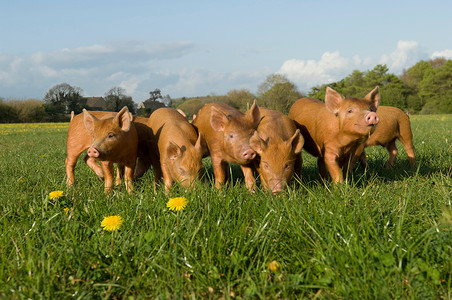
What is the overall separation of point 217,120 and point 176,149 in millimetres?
630

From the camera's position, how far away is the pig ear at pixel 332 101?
4887 millimetres

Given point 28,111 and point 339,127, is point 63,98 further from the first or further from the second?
point 339,127

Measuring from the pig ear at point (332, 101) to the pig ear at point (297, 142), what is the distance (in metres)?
0.64

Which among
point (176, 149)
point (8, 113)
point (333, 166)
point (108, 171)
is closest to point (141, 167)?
point (108, 171)

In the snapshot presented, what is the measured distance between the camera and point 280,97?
49062 mm

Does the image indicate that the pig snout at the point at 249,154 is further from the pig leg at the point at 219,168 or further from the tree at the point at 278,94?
the tree at the point at 278,94

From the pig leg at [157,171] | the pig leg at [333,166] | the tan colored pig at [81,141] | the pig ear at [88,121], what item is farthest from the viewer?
the pig leg at [157,171]

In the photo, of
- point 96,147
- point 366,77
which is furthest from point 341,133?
point 366,77

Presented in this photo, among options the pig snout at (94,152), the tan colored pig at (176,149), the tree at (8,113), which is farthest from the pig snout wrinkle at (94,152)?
the tree at (8,113)

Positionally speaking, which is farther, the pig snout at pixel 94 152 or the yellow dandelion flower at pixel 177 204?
the pig snout at pixel 94 152

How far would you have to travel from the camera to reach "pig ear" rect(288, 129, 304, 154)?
4566mm

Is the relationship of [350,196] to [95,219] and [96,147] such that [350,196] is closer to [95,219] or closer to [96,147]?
[95,219]

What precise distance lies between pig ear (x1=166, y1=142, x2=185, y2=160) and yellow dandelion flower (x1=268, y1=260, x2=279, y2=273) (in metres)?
2.53

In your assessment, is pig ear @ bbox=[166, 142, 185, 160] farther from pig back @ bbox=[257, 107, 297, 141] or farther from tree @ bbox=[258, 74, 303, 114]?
tree @ bbox=[258, 74, 303, 114]
